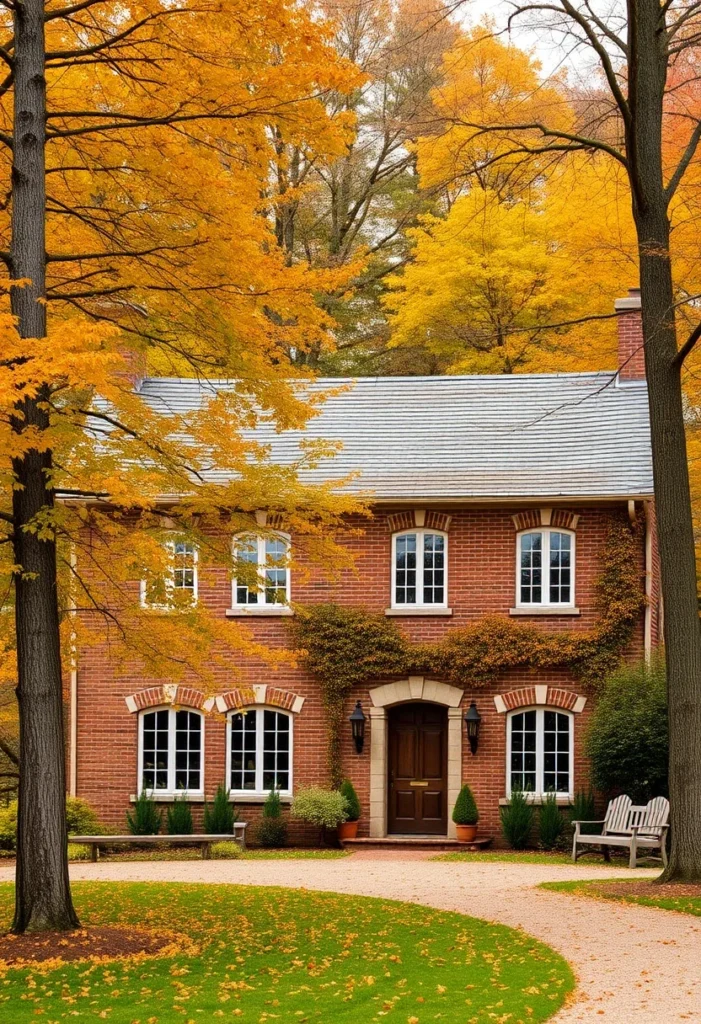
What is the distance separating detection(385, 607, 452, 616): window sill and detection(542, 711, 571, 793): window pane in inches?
90.4

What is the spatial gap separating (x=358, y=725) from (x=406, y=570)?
2.66 metres

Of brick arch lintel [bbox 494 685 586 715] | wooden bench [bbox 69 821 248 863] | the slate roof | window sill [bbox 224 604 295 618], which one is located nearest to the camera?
wooden bench [bbox 69 821 248 863]

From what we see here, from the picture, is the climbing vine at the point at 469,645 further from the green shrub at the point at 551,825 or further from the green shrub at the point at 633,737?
the green shrub at the point at 551,825

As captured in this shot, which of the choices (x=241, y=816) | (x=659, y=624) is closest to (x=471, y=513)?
(x=659, y=624)

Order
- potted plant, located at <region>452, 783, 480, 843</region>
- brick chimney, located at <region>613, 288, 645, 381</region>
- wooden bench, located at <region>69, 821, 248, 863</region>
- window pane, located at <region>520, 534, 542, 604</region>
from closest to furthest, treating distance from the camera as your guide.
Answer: wooden bench, located at <region>69, 821, 248, 863</region> → potted plant, located at <region>452, 783, 480, 843</region> → window pane, located at <region>520, 534, 542, 604</region> → brick chimney, located at <region>613, 288, 645, 381</region>

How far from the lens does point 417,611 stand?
22.8 meters

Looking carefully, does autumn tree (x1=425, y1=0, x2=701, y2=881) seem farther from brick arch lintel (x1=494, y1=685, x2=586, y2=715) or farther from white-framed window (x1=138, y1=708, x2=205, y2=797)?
white-framed window (x1=138, y1=708, x2=205, y2=797)

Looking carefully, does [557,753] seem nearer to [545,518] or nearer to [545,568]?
[545,568]

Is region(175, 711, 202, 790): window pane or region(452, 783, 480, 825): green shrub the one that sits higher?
region(175, 711, 202, 790): window pane

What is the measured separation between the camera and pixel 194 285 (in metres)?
12.2

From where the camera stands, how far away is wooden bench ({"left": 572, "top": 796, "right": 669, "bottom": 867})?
747 inches

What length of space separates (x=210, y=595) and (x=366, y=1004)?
14.4 metres

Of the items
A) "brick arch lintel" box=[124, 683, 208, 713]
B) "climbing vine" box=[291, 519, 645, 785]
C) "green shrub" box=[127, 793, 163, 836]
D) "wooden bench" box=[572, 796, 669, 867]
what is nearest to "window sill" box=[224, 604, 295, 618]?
"climbing vine" box=[291, 519, 645, 785]

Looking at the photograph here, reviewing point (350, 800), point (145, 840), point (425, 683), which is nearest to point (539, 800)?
point (425, 683)
